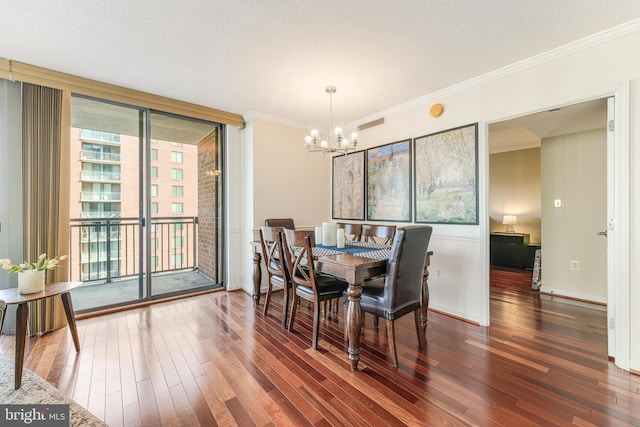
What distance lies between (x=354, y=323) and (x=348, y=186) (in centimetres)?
270

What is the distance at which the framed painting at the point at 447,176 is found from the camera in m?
2.84

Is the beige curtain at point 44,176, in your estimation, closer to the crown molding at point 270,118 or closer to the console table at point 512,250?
the crown molding at point 270,118

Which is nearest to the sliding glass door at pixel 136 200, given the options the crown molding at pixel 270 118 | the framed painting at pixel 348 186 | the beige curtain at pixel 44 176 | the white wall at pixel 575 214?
the beige curtain at pixel 44 176

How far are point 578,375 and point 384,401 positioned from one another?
1.44 meters

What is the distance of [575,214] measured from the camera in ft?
11.9

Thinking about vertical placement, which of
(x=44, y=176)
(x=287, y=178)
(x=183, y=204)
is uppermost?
(x=287, y=178)

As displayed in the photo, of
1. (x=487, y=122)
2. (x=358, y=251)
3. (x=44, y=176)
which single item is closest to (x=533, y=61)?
(x=487, y=122)

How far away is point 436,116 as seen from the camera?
317cm

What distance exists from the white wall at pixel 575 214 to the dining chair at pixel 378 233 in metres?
2.60

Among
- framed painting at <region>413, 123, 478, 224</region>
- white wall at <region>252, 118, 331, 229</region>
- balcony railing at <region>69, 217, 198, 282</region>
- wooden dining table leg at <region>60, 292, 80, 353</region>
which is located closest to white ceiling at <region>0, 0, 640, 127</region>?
framed painting at <region>413, 123, 478, 224</region>

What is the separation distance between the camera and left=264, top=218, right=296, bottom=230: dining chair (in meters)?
3.80

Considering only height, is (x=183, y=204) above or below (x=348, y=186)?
below

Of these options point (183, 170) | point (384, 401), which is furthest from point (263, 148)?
point (384, 401)

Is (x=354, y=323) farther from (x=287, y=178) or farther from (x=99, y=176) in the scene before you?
(x=99, y=176)
